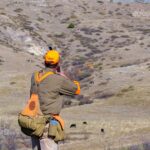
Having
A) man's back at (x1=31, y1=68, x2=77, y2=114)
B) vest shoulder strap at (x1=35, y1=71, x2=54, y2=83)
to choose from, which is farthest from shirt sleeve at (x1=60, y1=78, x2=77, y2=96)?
vest shoulder strap at (x1=35, y1=71, x2=54, y2=83)

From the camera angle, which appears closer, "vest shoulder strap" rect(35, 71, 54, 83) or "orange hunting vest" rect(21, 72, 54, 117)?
"orange hunting vest" rect(21, 72, 54, 117)

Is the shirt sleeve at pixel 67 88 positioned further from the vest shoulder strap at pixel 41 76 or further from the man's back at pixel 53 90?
the vest shoulder strap at pixel 41 76

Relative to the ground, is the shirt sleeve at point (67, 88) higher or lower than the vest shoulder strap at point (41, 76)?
lower

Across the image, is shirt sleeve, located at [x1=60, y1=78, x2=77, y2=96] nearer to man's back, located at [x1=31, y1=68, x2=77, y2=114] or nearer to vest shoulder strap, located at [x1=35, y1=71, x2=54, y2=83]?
man's back, located at [x1=31, y1=68, x2=77, y2=114]

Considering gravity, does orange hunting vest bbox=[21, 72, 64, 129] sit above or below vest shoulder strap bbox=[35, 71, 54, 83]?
below

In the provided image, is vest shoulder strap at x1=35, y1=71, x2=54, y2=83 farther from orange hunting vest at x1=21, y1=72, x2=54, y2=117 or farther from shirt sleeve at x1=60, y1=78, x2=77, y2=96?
shirt sleeve at x1=60, y1=78, x2=77, y2=96

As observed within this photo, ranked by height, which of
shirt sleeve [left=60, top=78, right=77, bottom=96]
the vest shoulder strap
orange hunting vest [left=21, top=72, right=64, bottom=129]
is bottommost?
orange hunting vest [left=21, top=72, right=64, bottom=129]

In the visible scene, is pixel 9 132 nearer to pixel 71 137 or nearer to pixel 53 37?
pixel 71 137

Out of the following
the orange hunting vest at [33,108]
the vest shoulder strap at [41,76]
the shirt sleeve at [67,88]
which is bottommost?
the orange hunting vest at [33,108]

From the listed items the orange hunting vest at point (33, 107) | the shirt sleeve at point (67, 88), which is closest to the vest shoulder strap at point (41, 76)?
the orange hunting vest at point (33, 107)

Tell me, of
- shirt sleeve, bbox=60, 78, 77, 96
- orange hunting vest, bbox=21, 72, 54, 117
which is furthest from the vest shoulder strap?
shirt sleeve, bbox=60, 78, 77, 96

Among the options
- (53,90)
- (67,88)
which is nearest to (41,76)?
(53,90)

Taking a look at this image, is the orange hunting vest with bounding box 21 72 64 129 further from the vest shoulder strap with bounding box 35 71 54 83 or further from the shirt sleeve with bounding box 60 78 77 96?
the shirt sleeve with bounding box 60 78 77 96

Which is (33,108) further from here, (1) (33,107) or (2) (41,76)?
(2) (41,76)
